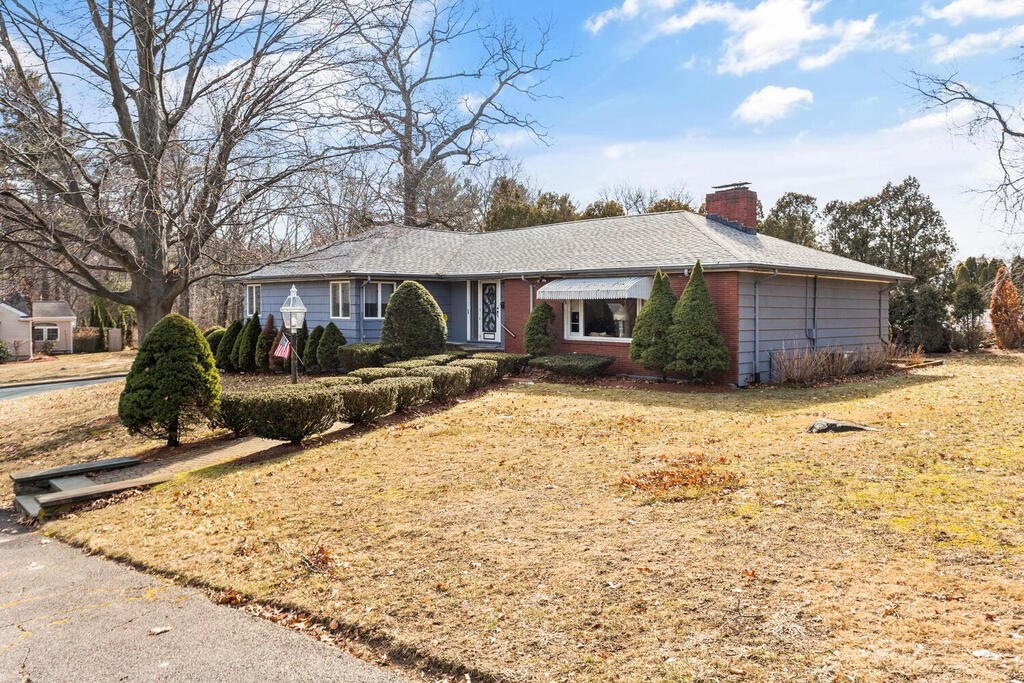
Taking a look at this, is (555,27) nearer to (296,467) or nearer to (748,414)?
(748,414)

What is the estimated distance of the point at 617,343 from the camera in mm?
16859

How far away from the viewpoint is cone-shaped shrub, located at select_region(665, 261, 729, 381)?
14.3 m

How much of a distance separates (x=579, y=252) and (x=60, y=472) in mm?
13940

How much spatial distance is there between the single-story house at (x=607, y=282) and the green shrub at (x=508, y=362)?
1668mm

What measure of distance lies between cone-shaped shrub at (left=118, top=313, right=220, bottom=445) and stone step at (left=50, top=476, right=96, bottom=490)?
1346mm

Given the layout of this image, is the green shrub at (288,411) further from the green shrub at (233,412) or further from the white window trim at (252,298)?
the white window trim at (252,298)

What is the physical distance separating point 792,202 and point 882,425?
28.7 meters

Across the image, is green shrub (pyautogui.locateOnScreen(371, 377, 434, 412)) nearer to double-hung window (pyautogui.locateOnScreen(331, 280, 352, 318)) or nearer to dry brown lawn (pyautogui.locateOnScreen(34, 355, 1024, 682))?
dry brown lawn (pyautogui.locateOnScreen(34, 355, 1024, 682))

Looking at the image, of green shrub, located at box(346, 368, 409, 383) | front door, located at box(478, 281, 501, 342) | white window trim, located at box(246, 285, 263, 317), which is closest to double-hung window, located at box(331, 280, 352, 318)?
white window trim, located at box(246, 285, 263, 317)

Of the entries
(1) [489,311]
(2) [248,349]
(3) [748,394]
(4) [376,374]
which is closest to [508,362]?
(4) [376,374]

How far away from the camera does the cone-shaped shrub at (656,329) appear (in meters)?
14.9

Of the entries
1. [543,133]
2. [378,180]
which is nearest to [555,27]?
[543,133]

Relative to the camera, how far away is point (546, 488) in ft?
22.5

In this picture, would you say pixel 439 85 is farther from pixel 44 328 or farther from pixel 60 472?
pixel 44 328
